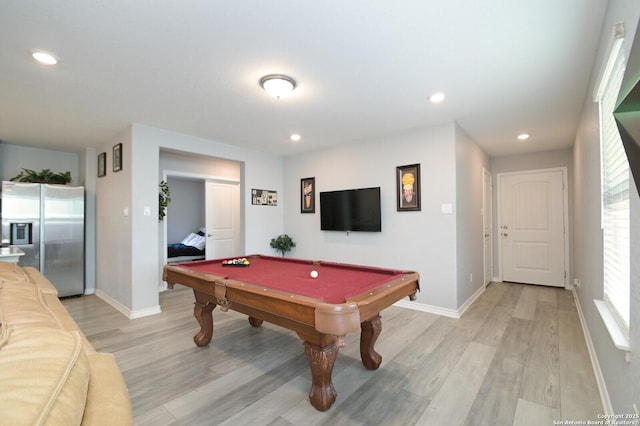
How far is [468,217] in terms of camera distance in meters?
4.00

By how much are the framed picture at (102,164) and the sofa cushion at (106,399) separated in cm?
442

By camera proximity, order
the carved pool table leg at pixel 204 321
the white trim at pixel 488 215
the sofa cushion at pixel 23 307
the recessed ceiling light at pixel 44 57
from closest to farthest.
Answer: the sofa cushion at pixel 23 307, the recessed ceiling light at pixel 44 57, the carved pool table leg at pixel 204 321, the white trim at pixel 488 215

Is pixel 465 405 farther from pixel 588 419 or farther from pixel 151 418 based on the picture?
pixel 151 418

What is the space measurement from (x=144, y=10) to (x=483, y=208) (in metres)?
4.97

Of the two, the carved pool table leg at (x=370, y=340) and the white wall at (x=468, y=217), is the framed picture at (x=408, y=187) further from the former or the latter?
the carved pool table leg at (x=370, y=340)

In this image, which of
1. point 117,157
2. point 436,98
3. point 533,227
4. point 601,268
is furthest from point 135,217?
point 533,227

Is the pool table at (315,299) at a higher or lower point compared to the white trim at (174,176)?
lower

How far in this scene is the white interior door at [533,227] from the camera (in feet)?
16.1

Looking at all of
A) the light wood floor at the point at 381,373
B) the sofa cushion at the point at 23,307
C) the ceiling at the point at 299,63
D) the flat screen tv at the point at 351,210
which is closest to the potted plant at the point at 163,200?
the ceiling at the point at 299,63

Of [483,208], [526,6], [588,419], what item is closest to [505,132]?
[483,208]

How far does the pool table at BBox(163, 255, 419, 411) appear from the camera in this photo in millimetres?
1567

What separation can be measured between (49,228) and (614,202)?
6.34m

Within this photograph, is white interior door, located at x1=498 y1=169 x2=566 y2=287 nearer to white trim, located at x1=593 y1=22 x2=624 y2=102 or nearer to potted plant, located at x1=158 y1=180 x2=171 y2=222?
white trim, located at x1=593 y1=22 x2=624 y2=102

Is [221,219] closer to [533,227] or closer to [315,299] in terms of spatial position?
[315,299]
